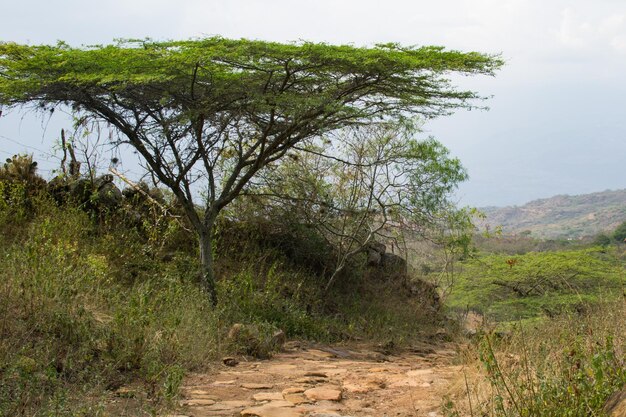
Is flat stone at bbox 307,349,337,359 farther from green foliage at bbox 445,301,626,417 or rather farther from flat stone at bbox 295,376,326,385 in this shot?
green foliage at bbox 445,301,626,417

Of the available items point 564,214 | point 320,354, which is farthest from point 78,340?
point 564,214

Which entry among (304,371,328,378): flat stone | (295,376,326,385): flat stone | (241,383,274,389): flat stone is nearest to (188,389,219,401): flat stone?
(241,383,274,389): flat stone

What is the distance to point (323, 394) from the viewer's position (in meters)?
5.29

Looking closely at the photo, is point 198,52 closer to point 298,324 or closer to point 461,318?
point 298,324

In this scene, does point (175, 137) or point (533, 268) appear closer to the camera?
point (175, 137)

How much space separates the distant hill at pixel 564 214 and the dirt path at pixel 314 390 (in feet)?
269

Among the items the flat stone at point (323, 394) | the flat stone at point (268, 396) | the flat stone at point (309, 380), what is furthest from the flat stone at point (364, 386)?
the flat stone at point (268, 396)

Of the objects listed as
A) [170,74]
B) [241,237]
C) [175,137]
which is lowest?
[241,237]

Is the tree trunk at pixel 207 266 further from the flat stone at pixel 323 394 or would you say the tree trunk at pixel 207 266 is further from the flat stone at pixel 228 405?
the flat stone at pixel 228 405

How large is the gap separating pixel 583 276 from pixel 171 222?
9961 mm

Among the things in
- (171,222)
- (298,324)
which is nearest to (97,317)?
(298,324)

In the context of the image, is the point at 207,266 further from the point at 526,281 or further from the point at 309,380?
the point at 526,281

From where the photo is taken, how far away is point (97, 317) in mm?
6188

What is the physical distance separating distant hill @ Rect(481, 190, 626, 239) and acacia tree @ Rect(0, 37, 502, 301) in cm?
7969
